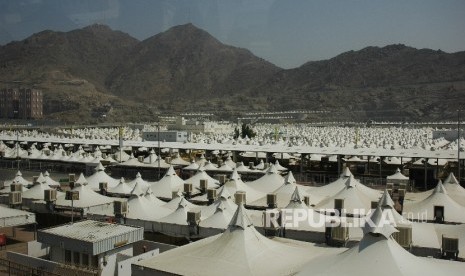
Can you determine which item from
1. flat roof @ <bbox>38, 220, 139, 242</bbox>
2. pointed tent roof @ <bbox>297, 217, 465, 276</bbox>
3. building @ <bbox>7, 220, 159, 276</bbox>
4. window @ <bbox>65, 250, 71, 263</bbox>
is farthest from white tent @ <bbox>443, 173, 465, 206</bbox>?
window @ <bbox>65, 250, 71, 263</bbox>

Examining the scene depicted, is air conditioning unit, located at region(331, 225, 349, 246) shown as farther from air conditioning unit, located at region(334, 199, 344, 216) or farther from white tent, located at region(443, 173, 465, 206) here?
white tent, located at region(443, 173, 465, 206)

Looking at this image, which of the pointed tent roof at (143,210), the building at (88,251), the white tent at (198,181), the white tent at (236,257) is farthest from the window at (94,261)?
the white tent at (198,181)

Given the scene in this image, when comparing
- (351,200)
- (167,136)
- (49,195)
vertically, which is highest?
(167,136)

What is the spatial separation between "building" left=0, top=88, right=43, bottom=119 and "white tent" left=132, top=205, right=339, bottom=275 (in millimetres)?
168037

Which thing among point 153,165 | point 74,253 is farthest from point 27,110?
point 74,253

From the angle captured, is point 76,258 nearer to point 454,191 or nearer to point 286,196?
point 286,196

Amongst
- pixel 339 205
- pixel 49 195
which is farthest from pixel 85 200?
pixel 339 205

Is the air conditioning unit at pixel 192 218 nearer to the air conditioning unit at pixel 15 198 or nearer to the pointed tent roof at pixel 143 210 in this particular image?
the pointed tent roof at pixel 143 210

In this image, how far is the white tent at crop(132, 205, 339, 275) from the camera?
42.8ft

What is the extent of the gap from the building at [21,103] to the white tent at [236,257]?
168 meters

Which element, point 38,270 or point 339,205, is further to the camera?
point 339,205

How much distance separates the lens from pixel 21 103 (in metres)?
170

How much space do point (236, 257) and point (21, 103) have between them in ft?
568

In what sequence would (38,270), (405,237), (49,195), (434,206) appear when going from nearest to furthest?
(405,237) < (38,270) < (434,206) < (49,195)
